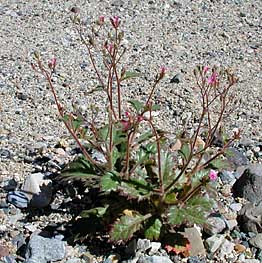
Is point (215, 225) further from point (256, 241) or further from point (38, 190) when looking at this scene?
point (38, 190)

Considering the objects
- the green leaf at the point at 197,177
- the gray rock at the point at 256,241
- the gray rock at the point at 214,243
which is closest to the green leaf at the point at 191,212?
the green leaf at the point at 197,177

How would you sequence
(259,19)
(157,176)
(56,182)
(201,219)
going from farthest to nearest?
(259,19)
(56,182)
(157,176)
(201,219)

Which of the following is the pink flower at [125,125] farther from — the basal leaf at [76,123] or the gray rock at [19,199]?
the gray rock at [19,199]

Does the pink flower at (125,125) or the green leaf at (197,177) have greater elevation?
the pink flower at (125,125)

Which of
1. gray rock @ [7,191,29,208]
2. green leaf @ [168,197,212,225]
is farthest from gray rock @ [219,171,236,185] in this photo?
gray rock @ [7,191,29,208]

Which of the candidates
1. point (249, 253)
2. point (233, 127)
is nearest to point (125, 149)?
point (249, 253)

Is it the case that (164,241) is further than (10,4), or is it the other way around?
→ (10,4)

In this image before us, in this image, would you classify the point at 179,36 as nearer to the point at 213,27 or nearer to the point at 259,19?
the point at 213,27

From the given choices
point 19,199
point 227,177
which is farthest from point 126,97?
point 19,199
